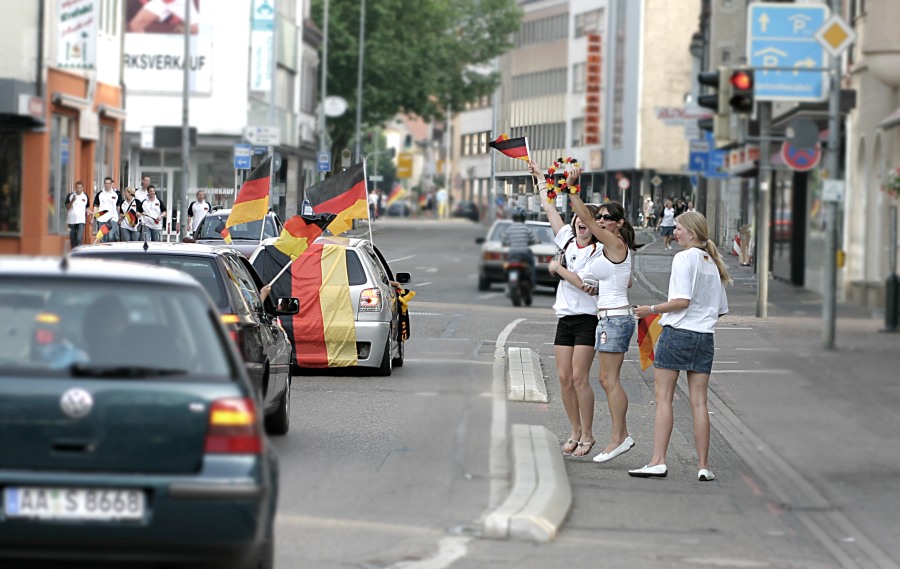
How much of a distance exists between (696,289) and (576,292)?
1.10m

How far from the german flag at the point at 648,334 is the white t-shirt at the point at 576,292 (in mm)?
429

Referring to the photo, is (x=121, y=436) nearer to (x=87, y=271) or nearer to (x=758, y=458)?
(x=87, y=271)

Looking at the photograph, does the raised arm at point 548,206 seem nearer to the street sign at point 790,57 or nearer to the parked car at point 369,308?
the parked car at point 369,308

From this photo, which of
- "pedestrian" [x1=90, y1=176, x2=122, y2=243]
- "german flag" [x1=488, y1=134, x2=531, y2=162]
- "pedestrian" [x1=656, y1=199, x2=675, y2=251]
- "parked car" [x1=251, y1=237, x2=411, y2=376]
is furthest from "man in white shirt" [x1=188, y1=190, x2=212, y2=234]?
"german flag" [x1=488, y1=134, x2=531, y2=162]

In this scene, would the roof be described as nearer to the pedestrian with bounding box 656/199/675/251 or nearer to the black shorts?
the black shorts

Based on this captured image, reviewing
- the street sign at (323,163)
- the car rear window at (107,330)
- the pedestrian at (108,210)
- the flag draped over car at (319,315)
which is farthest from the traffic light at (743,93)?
the street sign at (323,163)

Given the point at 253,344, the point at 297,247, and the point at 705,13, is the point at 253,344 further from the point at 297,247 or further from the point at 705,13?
the point at 705,13

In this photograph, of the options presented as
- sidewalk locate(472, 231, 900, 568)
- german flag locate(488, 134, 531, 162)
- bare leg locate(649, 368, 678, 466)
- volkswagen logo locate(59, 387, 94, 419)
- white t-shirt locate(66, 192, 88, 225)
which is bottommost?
sidewalk locate(472, 231, 900, 568)

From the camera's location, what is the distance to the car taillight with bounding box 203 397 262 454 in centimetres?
654

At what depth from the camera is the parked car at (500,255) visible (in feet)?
112

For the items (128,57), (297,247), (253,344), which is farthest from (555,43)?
(253,344)

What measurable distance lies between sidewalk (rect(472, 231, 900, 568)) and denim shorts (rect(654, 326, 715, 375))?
2.47 ft

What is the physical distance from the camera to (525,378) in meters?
17.2

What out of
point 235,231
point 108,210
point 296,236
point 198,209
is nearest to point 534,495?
point 296,236
